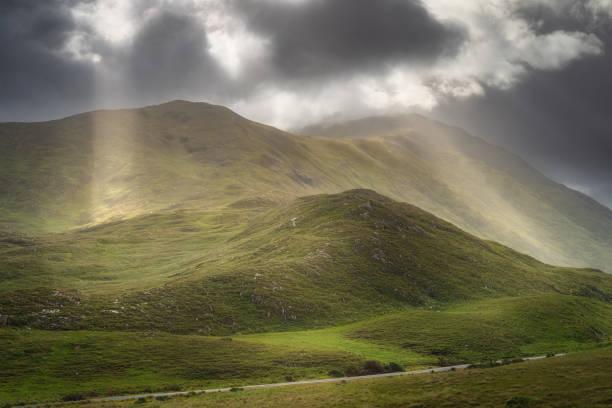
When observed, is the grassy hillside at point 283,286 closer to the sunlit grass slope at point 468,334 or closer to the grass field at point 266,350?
Answer: the grass field at point 266,350

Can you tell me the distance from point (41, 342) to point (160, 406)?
142ft

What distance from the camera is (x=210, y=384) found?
7188 cm

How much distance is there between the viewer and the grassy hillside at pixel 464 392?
40812mm

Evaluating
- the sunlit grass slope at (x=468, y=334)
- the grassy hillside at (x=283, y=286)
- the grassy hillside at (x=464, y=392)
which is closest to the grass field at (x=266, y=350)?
the sunlit grass slope at (x=468, y=334)

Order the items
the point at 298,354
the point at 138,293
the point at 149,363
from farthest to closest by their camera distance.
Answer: the point at 138,293
the point at 298,354
the point at 149,363

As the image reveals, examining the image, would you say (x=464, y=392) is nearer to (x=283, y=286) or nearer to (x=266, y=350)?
(x=266, y=350)

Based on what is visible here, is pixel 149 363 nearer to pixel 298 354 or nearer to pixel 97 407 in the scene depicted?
pixel 97 407

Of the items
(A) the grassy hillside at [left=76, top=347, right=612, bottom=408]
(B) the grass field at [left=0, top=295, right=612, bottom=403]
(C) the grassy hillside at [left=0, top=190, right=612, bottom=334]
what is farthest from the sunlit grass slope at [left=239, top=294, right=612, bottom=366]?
(A) the grassy hillside at [left=76, top=347, right=612, bottom=408]

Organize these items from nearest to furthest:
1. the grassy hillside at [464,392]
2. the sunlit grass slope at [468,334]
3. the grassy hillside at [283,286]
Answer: the grassy hillside at [464,392]
the sunlit grass slope at [468,334]
the grassy hillside at [283,286]

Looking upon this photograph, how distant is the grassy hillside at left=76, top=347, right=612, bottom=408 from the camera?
134 feet

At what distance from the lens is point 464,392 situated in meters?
46.7

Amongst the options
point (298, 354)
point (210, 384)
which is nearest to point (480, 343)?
point (298, 354)

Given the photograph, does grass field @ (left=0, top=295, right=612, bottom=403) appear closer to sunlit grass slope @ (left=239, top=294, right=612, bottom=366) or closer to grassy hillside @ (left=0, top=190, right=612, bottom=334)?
sunlit grass slope @ (left=239, top=294, right=612, bottom=366)

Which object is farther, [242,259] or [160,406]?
[242,259]
